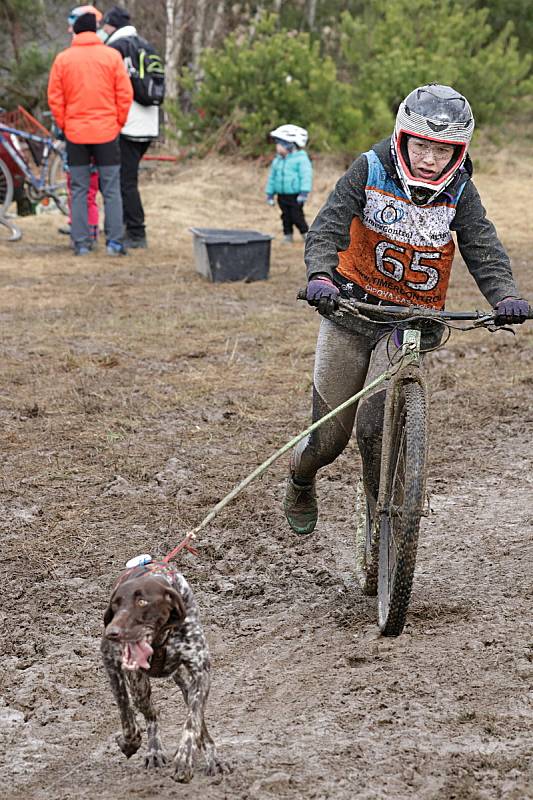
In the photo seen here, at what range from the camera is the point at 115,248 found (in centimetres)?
1252

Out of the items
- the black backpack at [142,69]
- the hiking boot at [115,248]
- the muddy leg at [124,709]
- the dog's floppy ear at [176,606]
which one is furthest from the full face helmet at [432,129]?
the hiking boot at [115,248]

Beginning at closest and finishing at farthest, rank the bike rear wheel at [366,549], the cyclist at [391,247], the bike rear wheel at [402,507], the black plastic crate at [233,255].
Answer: the bike rear wheel at [402,507] < the cyclist at [391,247] < the bike rear wheel at [366,549] < the black plastic crate at [233,255]

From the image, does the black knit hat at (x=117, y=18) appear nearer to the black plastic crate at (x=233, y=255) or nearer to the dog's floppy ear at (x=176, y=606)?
the black plastic crate at (x=233, y=255)

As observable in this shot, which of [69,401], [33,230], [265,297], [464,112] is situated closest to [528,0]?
[33,230]

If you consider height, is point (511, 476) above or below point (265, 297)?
above

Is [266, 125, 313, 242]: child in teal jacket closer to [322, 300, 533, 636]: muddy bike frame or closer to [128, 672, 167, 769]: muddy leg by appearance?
[322, 300, 533, 636]: muddy bike frame

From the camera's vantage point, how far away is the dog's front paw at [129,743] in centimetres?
304

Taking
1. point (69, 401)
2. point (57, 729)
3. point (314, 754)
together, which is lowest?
point (69, 401)

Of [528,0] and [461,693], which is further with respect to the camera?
[528,0]

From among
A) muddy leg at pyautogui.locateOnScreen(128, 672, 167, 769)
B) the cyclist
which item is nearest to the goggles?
the cyclist

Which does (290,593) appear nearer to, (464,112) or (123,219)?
(464,112)

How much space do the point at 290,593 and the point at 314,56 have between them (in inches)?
614

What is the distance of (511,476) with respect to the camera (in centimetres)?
585

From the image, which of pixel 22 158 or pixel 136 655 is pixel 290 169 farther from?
pixel 136 655
